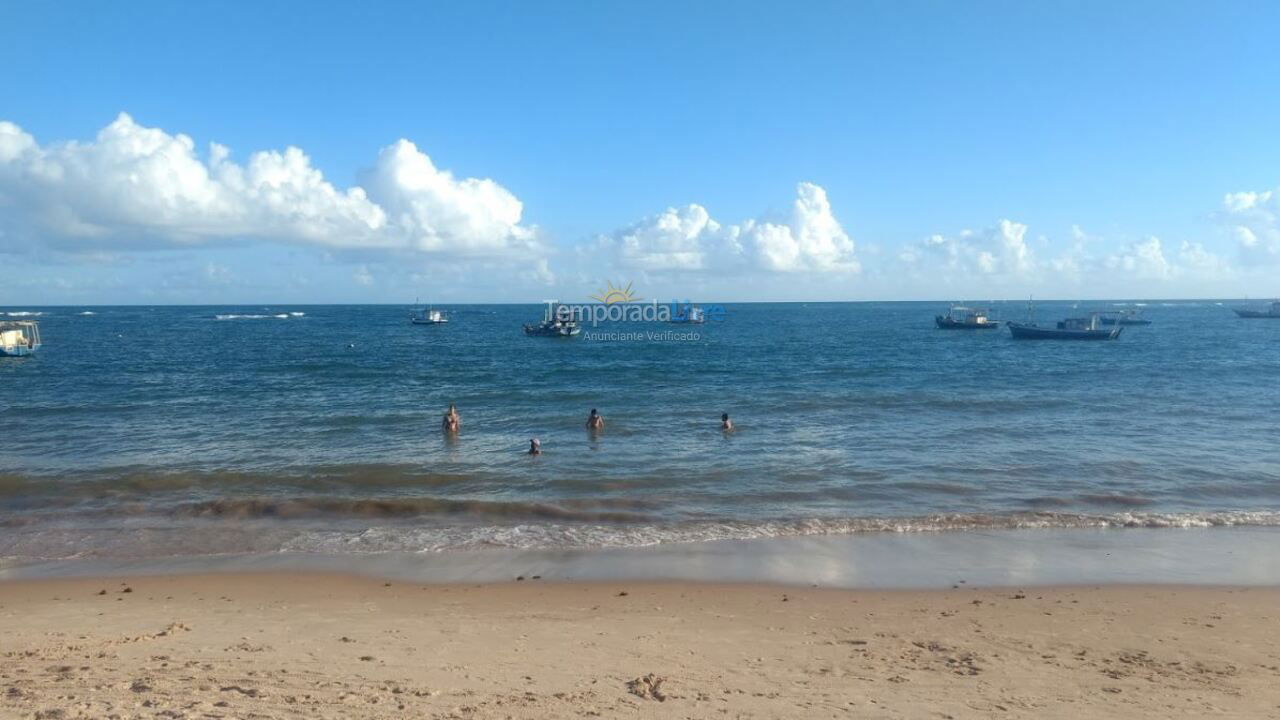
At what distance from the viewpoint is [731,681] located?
8.02 m

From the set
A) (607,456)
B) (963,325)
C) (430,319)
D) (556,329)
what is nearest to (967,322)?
(963,325)

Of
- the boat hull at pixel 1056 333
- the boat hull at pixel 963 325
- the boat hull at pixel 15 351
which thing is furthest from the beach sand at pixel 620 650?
the boat hull at pixel 963 325

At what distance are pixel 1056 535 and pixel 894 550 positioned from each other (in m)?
3.62

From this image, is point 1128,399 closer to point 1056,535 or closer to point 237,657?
point 1056,535

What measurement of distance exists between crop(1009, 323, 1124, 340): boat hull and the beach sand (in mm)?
70795

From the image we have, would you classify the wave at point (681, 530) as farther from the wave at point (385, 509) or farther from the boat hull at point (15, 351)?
the boat hull at point (15, 351)

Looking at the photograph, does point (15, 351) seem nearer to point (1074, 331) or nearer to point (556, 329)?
point (556, 329)

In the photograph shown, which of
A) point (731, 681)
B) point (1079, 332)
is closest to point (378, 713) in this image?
point (731, 681)

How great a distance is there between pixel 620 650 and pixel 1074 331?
77904 mm

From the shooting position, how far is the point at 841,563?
522 inches

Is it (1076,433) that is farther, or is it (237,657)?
(1076,433)

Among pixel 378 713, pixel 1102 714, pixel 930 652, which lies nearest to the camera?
pixel 378 713

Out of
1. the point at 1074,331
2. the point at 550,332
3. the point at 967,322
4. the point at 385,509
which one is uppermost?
the point at 967,322

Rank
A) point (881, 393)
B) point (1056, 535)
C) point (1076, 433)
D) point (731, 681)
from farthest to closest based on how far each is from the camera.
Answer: point (881, 393), point (1076, 433), point (1056, 535), point (731, 681)
